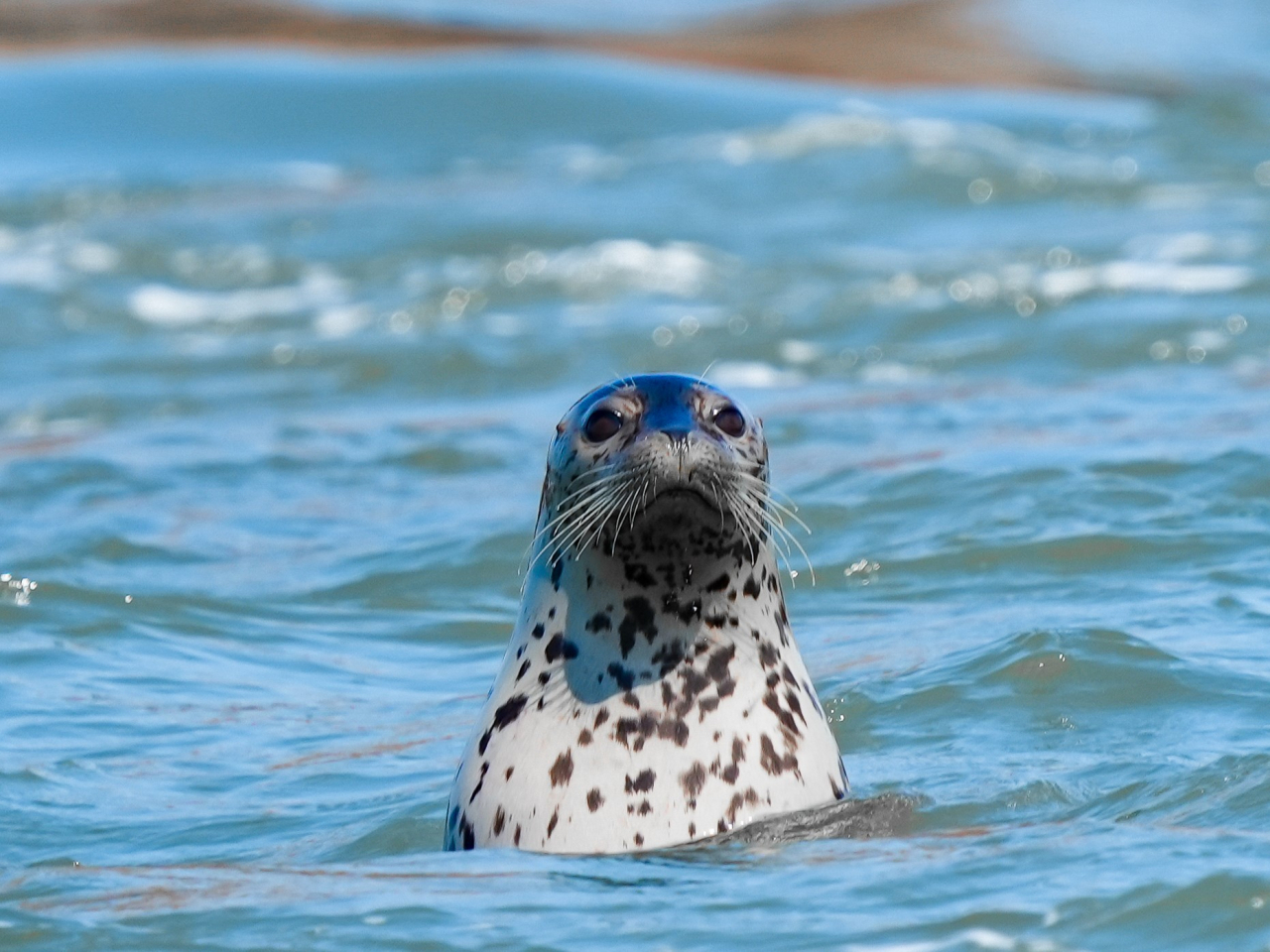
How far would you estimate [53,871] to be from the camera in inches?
202

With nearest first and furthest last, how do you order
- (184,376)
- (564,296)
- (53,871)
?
(53,871)
(184,376)
(564,296)

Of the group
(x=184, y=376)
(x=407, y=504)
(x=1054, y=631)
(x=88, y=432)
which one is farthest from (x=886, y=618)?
(x=184, y=376)

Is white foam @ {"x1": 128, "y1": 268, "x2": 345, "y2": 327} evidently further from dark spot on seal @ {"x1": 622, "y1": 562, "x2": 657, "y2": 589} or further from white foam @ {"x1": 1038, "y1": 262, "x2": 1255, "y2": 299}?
dark spot on seal @ {"x1": 622, "y1": 562, "x2": 657, "y2": 589}

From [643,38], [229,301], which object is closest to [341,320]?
[229,301]

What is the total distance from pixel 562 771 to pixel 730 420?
0.77 metres

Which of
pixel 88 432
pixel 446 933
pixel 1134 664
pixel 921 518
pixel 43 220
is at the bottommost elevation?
pixel 446 933

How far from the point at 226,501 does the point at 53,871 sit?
4.86 m

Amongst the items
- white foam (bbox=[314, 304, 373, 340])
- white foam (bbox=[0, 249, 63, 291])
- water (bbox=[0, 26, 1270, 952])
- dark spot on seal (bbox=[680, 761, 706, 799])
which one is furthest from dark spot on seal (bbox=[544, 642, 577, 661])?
white foam (bbox=[0, 249, 63, 291])

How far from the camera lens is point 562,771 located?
473 centimetres

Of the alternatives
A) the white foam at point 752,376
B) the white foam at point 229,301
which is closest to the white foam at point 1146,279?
the white foam at point 752,376

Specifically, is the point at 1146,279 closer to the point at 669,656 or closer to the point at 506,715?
the point at 669,656

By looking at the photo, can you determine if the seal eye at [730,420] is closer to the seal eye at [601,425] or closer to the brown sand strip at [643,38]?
the seal eye at [601,425]

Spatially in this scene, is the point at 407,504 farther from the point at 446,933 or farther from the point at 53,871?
the point at 446,933

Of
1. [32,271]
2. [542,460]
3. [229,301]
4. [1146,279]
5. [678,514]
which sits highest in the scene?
[32,271]
